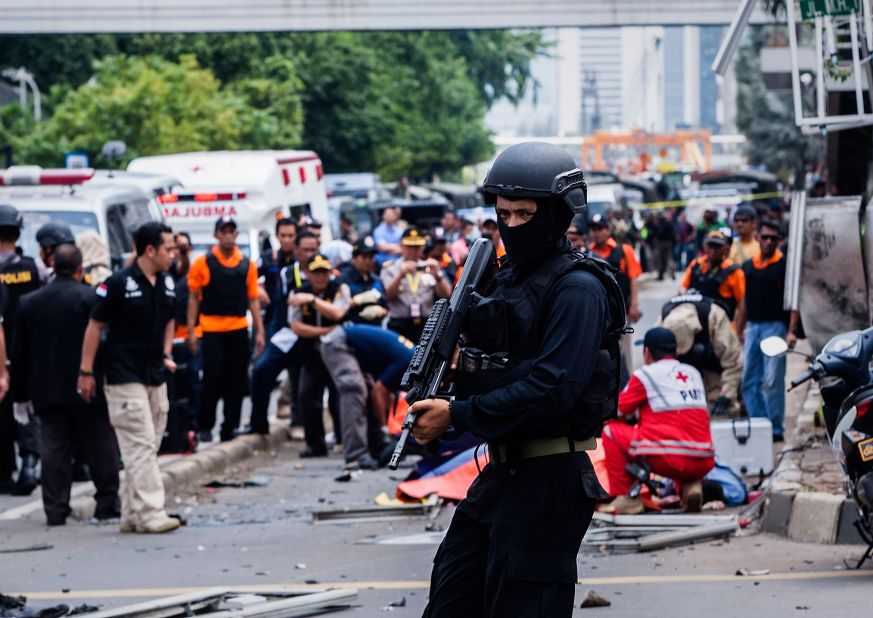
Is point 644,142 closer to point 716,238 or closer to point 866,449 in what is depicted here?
point 716,238

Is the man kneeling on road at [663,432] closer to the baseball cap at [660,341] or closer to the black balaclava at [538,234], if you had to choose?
the baseball cap at [660,341]

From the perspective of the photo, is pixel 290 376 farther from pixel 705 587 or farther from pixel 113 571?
pixel 705 587

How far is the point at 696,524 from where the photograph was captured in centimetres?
922

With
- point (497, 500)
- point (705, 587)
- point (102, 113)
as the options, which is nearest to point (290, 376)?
point (705, 587)

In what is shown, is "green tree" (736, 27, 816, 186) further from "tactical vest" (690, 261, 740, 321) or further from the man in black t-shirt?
the man in black t-shirt

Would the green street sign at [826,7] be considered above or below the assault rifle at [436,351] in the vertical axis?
above

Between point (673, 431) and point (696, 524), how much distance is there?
63cm

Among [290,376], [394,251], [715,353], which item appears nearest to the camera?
[715,353]

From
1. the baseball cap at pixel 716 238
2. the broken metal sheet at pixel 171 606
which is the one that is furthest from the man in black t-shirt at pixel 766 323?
the broken metal sheet at pixel 171 606

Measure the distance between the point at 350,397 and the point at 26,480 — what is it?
2498mm

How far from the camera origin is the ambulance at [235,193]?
19.1 meters

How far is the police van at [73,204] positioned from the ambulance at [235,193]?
2354 millimetres

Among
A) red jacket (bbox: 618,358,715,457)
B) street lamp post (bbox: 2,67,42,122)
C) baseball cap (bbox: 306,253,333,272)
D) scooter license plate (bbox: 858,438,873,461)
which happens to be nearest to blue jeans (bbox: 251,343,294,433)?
baseball cap (bbox: 306,253,333,272)

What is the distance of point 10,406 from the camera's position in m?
11.6
